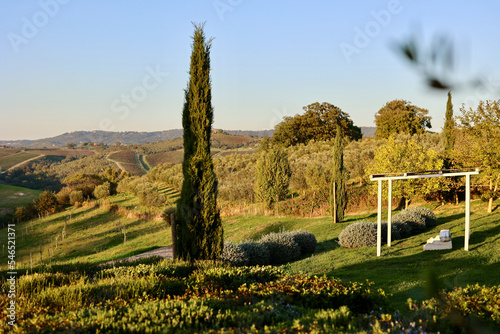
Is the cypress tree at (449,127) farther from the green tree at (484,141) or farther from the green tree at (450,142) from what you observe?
the green tree at (484,141)

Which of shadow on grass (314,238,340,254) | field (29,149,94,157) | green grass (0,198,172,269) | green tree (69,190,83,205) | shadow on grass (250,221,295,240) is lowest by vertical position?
green grass (0,198,172,269)

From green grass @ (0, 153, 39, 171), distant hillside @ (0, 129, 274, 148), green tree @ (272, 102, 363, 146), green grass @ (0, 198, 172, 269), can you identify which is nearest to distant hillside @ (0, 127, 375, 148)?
distant hillside @ (0, 129, 274, 148)

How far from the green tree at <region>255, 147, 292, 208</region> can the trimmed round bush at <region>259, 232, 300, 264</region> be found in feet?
43.8

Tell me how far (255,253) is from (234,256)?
869 millimetres

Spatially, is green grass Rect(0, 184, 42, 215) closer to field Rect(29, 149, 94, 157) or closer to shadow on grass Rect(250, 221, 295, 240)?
shadow on grass Rect(250, 221, 295, 240)

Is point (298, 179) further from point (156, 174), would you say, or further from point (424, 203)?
point (156, 174)

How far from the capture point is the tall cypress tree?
924 cm

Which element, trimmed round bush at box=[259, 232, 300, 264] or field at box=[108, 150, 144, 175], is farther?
field at box=[108, 150, 144, 175]

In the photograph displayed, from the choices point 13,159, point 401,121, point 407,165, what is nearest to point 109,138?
point 13,159

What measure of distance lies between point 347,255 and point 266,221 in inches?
368

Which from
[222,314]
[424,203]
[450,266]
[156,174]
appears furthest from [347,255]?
[156,174]

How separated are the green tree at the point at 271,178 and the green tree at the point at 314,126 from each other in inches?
814

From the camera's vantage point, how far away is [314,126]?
47219 millimetres

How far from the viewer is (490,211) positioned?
14836 millimetres
